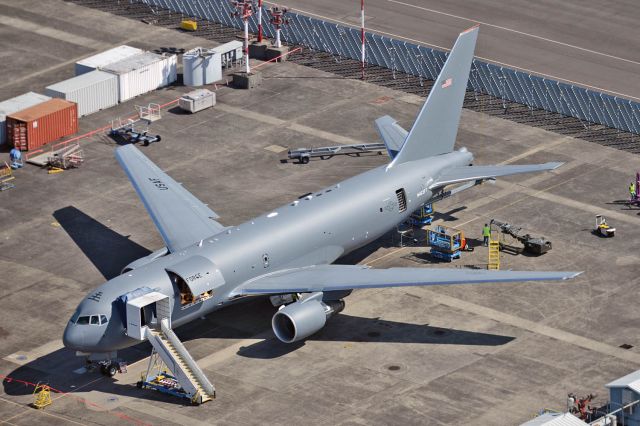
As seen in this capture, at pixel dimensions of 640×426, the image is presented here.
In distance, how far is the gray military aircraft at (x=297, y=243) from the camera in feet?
279

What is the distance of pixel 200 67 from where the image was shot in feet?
421

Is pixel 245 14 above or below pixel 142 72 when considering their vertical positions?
above

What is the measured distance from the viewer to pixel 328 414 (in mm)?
81125

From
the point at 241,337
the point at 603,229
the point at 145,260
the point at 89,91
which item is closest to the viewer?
the point at 241,337

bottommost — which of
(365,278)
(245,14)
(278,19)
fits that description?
(365,278)

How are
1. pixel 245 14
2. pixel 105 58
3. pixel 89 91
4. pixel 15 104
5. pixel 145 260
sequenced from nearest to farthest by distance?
pixel 145 260, pixel 15 104, pixel 89 91, pixel 245 14, pixel 105 58

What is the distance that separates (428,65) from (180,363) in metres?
54.9

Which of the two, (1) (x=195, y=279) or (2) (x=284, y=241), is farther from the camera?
(2) (x=284, y=241)

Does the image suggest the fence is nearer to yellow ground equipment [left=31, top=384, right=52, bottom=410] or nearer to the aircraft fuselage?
the aircraft fuselage

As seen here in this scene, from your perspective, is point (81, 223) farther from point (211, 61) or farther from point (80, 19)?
point (80, 19)

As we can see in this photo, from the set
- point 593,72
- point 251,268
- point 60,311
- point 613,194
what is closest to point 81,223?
point 60,311

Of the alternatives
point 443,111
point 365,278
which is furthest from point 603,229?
point 365,278

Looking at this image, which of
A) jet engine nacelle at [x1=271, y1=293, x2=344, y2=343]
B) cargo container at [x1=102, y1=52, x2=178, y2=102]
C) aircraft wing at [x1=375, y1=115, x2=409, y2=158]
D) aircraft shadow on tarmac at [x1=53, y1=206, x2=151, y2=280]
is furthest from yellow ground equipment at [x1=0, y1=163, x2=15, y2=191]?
jet engine nacelle at [x1=271, y1=293, x2=344, y2=343]

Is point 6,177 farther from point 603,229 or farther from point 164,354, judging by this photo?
point 603,229
